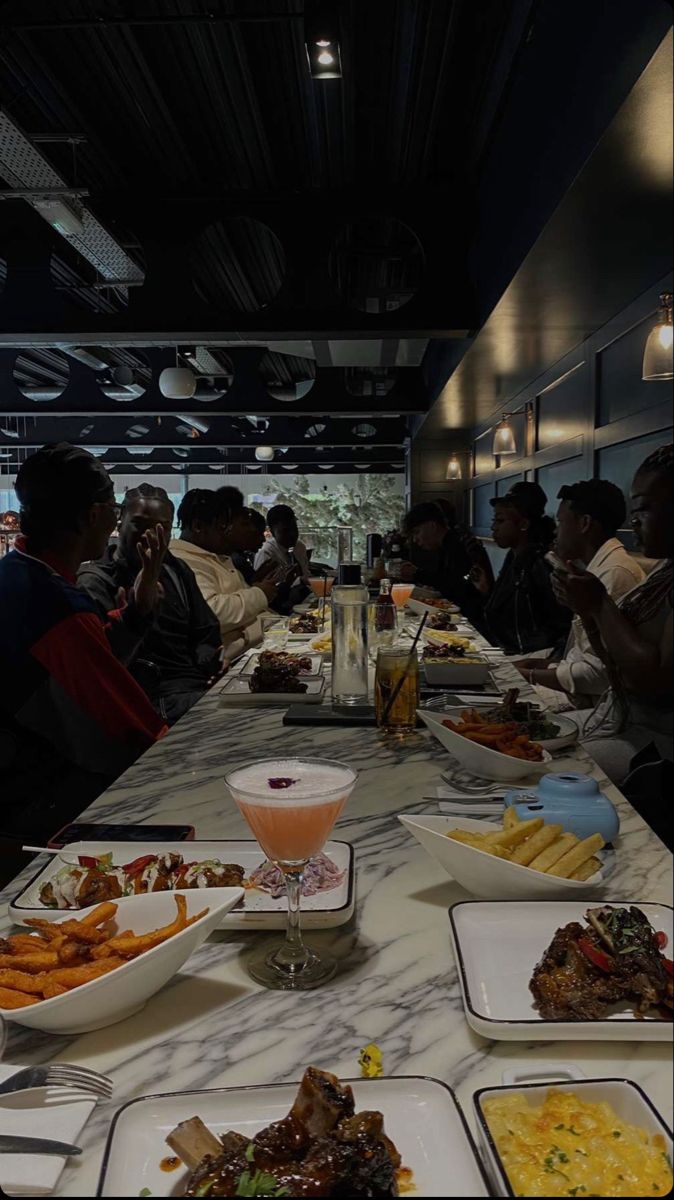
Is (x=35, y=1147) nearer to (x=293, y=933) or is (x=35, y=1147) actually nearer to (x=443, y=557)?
(x=293, y=933)

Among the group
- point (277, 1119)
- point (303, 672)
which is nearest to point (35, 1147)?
point (277, 1119)

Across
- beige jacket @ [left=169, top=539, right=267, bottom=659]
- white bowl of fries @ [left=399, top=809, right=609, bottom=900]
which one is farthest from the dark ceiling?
white bowl of fries @ [left=399, top=809, right=609, bottom=900]

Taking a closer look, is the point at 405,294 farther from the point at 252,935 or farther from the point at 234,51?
the point at 252,935

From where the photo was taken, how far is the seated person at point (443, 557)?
5.59 metres

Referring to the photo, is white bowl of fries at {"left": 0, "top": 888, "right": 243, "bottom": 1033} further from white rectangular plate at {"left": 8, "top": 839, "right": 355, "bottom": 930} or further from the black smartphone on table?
the black smartphone on table

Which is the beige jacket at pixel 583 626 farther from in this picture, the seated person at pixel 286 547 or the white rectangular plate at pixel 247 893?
the seated person at pixel 286 547

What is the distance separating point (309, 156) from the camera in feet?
11.4

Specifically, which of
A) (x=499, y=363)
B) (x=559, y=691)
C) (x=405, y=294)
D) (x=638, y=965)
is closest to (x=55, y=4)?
(x=559, y=691)

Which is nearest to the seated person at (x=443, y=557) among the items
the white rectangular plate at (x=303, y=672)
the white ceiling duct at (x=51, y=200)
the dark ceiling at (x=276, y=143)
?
the dark ceiling at (x=276, y=143)

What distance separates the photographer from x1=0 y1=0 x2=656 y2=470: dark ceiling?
239 cm

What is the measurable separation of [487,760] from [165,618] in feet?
6.82

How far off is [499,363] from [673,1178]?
4.77 metres

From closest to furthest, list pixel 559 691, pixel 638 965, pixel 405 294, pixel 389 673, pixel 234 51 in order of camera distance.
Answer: pixel 638 965
pixel 389 673
pixel 559 691
pixel 234 51
pixel 405 294

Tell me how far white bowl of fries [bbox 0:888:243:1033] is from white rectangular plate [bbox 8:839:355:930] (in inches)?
1.9
